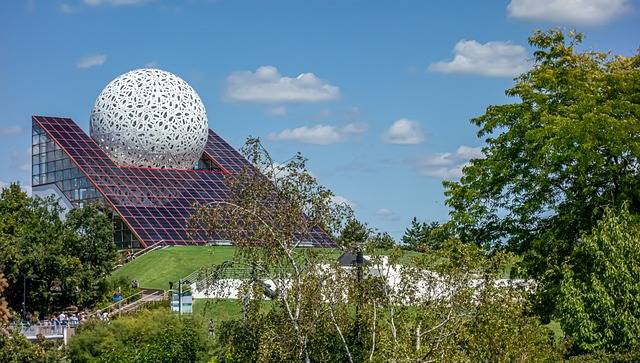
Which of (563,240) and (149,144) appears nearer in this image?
(563,240)

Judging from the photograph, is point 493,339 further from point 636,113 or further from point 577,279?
point 636,113

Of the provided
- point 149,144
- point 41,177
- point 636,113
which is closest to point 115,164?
point 149,144

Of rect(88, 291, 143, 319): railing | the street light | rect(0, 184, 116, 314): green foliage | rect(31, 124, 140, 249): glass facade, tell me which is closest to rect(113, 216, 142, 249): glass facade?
rect(31, 124, 140, 249): glass facade

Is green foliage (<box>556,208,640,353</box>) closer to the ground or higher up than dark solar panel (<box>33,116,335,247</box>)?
closer to the ground

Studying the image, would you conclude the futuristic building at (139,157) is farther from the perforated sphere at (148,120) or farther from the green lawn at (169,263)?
the green lawn at (169,263)

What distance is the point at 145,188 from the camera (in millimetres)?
54719

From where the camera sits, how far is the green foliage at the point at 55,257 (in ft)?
111

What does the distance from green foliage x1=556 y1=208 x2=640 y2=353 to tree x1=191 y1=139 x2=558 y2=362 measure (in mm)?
2681

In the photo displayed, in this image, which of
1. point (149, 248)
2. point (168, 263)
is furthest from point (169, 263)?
point (149, 248)

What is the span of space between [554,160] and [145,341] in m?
11.1

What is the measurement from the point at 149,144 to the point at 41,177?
30.4 ft

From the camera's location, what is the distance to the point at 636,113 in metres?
24.8

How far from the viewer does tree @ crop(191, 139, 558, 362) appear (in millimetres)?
16156

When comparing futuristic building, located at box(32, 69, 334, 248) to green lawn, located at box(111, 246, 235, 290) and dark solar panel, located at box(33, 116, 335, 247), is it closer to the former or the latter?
dark solar panel, located at box(33, 116, 335, 247)
